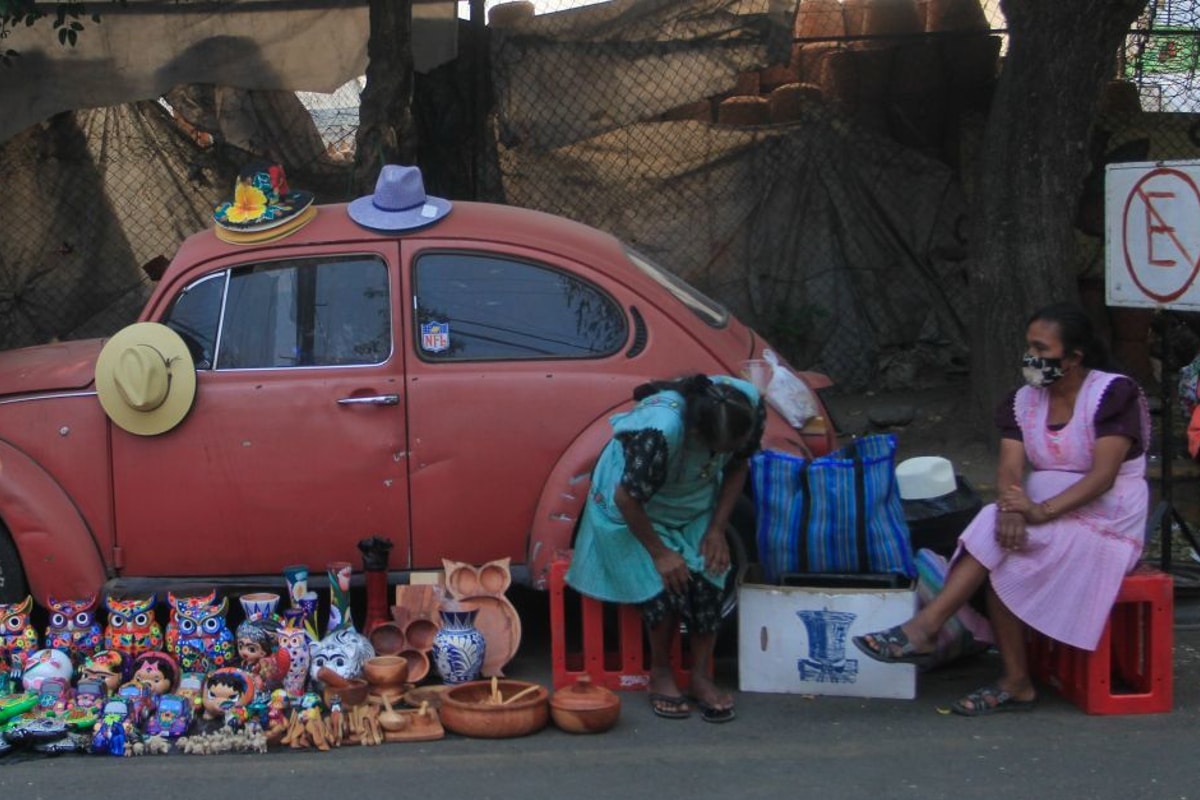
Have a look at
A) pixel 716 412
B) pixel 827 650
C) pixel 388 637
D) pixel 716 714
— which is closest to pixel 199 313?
pixel 388 637

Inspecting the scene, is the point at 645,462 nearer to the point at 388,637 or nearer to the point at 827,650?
the point at 827,650

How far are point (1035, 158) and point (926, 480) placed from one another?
2.71 m

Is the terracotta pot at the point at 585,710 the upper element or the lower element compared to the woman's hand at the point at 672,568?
lower

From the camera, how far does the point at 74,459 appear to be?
19.2 feet

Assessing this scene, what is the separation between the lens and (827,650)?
5492mm

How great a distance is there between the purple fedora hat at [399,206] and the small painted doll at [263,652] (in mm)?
1681

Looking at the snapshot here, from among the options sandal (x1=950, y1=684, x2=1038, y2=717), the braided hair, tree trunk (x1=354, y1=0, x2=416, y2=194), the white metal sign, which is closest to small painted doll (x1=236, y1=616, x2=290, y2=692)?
the braided hair

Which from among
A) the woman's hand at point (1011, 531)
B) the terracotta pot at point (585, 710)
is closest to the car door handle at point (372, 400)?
the terracotta pot at point (585, 710)

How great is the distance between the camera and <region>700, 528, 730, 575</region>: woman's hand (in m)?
5.34

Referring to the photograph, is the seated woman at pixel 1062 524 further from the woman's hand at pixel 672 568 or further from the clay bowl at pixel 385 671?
the clay bowl at pixel 385 671

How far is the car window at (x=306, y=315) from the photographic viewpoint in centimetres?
594

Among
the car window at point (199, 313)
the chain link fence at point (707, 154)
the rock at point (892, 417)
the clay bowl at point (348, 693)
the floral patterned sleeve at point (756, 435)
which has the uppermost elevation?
the chain link fence at point (707, 154)

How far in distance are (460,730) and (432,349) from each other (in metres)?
1.58

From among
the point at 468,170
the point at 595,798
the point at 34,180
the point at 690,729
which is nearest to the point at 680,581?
the point at 690,729
